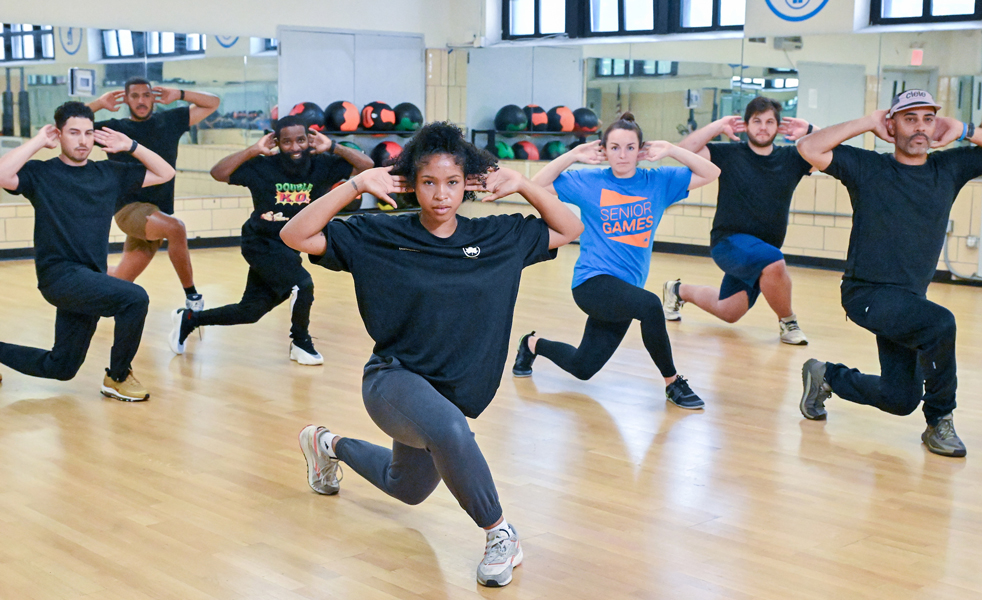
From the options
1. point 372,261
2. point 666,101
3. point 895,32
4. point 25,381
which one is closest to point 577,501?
point 372,261

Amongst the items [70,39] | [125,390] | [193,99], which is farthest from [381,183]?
[70,39]

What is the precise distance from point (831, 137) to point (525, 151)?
7.61 m

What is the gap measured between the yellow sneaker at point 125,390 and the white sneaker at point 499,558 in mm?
2403

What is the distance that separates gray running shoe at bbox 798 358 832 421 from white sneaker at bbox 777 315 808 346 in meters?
1.62

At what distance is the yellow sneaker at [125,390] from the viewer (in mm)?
4613

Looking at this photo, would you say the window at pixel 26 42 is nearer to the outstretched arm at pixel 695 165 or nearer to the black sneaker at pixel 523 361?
the black sneaker at pixel 523 361

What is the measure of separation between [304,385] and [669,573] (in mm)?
2579

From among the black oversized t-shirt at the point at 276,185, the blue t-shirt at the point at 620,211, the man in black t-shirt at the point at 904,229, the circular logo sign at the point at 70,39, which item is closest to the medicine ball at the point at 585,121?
the circular logo sign at the point at 70,39

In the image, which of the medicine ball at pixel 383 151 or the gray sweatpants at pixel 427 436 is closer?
the gray sweatpants at pixel 427 436

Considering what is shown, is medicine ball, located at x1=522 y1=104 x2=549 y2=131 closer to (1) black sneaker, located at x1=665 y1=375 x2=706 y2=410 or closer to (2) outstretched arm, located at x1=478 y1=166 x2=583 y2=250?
(1) black sneaker, located at x1=665 y1=375 x2=706 y2=410

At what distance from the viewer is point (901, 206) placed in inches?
153

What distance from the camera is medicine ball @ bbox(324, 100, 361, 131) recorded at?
418 inches

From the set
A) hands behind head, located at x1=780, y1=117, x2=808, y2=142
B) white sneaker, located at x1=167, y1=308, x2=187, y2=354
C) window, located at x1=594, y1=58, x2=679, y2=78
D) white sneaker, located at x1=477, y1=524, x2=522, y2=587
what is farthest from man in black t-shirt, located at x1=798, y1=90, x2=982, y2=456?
window, located at x1=594, y1=58, x2=679, y2=78

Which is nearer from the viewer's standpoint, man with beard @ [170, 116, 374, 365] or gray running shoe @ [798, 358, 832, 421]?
gray running shoe @ [798, 358, 832, 421]
